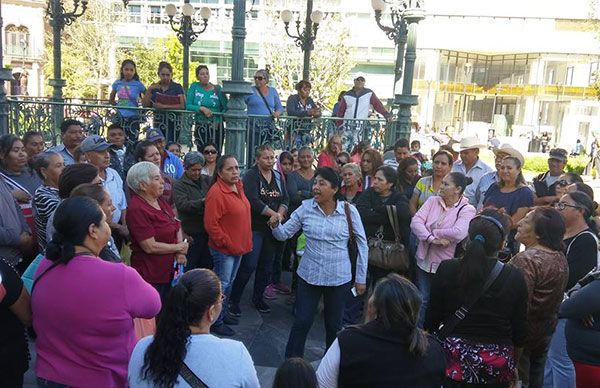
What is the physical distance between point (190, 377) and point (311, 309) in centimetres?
258

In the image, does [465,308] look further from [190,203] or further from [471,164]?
[471,164]

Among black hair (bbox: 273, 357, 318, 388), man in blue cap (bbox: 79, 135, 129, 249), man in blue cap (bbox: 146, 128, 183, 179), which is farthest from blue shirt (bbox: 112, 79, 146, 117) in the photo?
black hair (bbox: 273, 357, 318, 388)

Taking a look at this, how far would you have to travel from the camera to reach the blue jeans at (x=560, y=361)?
414 cm

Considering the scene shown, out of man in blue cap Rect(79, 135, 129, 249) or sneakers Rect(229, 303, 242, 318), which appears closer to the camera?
man in blue cap Rect(79, 135, 129, 249)

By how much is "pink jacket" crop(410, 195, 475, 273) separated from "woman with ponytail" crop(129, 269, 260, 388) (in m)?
3.46

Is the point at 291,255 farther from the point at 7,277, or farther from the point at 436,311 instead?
the point at 7,277

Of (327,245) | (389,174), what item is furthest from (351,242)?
(389,174)

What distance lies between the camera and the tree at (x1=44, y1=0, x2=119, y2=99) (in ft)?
112

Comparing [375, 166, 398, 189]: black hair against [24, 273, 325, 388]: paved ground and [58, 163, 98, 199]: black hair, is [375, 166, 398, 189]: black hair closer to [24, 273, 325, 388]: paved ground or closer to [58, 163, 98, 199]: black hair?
[24, 273, 325, 388]: paved ground

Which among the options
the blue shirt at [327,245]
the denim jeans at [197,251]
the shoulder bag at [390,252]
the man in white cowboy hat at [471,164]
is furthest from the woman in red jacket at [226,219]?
the man in white cowboy hat at [471,164]

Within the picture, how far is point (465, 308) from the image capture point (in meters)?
3.42

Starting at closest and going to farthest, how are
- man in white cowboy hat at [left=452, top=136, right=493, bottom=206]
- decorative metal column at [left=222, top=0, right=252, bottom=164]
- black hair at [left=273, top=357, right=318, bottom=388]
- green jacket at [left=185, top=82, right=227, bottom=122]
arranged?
black hair at [left=273, top=357, right=318, bottom=388]
man in white cowboy hat at [left=452, top=136, right=493, bottom=206]
decorative metal column at [left=222, top=0, right=252, bottom=164]
green jacket at [left=185, top=82, right=227, bottom=122]

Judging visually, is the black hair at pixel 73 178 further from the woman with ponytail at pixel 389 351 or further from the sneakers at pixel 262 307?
the sneakers at pixel 262 307

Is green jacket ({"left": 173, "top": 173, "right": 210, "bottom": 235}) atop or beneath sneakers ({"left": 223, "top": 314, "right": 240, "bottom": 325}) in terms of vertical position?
atop
